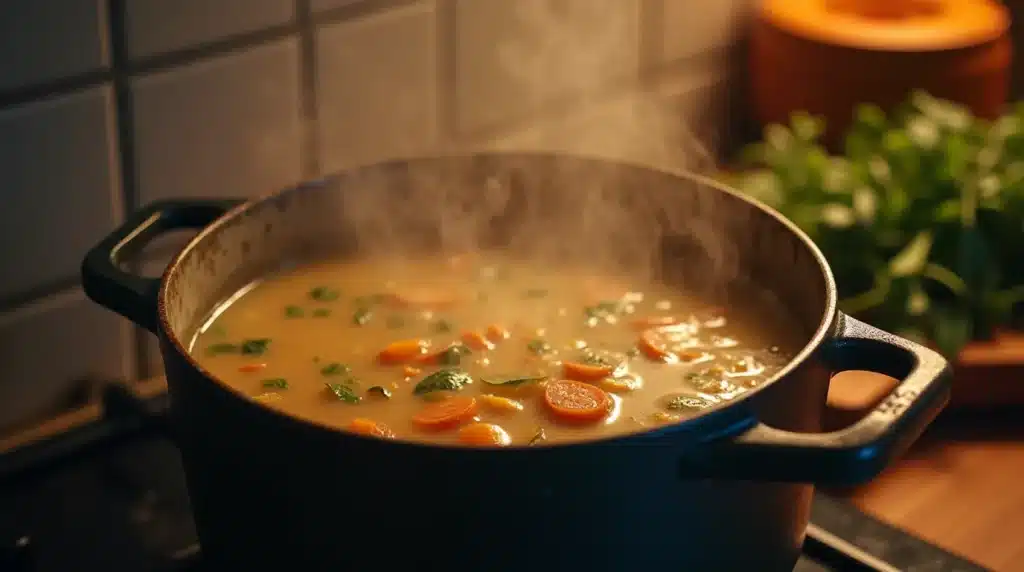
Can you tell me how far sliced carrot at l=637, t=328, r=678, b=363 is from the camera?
0.81 metres

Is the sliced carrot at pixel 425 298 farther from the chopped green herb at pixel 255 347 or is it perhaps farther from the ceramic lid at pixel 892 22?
the ceramic lid at pixel 892 22

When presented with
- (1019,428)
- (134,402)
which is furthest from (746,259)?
(134,402)

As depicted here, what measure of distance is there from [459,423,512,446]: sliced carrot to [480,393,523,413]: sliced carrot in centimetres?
3

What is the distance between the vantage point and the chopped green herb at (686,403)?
739 millimetres

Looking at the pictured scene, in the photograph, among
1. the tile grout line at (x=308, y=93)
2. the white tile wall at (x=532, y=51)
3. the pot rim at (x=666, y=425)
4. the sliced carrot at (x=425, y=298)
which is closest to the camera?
the pot rim at (x=666, y=425)

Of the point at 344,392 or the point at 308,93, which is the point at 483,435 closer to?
the point at 344,392

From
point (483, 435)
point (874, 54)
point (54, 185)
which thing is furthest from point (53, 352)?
point (874, 54)

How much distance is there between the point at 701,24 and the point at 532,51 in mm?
275

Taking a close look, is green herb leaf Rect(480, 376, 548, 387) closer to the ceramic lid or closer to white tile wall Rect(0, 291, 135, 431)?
white tile wall Rect(0, 291, 135, 431)

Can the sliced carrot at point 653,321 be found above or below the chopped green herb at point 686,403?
above

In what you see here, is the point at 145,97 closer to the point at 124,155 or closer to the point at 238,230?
the point at 124,155

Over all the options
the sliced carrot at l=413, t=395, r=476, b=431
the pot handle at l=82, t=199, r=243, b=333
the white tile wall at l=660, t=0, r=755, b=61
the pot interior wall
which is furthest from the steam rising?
the white tile wall at l=660, t=0, r=755, b=61

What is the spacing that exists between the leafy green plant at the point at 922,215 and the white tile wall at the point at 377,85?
0.35 meters

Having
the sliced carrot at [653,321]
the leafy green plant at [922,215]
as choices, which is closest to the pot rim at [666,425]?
the sliced carrot at [653,321]
